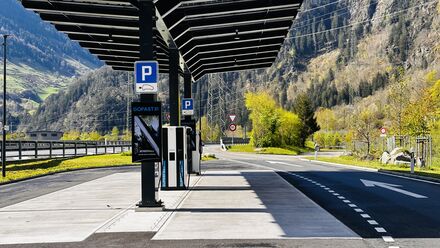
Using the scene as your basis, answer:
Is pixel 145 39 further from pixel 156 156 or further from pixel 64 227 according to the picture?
pixel 64 227

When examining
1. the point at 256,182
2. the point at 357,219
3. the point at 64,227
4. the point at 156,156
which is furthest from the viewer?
the point at 256,182

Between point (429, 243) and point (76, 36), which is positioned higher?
point (76, 36)

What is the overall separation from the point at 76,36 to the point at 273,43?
8.50 m

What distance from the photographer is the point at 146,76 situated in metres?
14.9

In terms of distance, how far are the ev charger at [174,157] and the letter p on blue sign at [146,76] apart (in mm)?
4489

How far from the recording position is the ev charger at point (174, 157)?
19688mm

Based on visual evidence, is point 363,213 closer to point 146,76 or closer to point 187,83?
point 146,76

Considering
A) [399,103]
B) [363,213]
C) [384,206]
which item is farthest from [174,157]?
[399,103]

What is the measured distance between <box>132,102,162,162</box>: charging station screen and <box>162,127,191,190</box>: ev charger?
4.46 metres

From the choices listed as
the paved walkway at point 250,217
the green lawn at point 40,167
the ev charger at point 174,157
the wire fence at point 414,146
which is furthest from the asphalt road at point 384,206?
the wire fence at point 414,146

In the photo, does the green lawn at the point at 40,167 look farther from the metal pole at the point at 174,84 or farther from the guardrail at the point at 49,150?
the metal pole at the point at 174,84

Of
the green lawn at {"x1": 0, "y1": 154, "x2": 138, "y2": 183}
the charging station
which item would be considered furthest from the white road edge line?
the green lawn at {"x1": 0, "y1": 154, "x2": 138, "y2": 183}

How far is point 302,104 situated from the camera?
129 m

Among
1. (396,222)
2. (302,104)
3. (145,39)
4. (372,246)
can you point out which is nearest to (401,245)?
(372,246)
